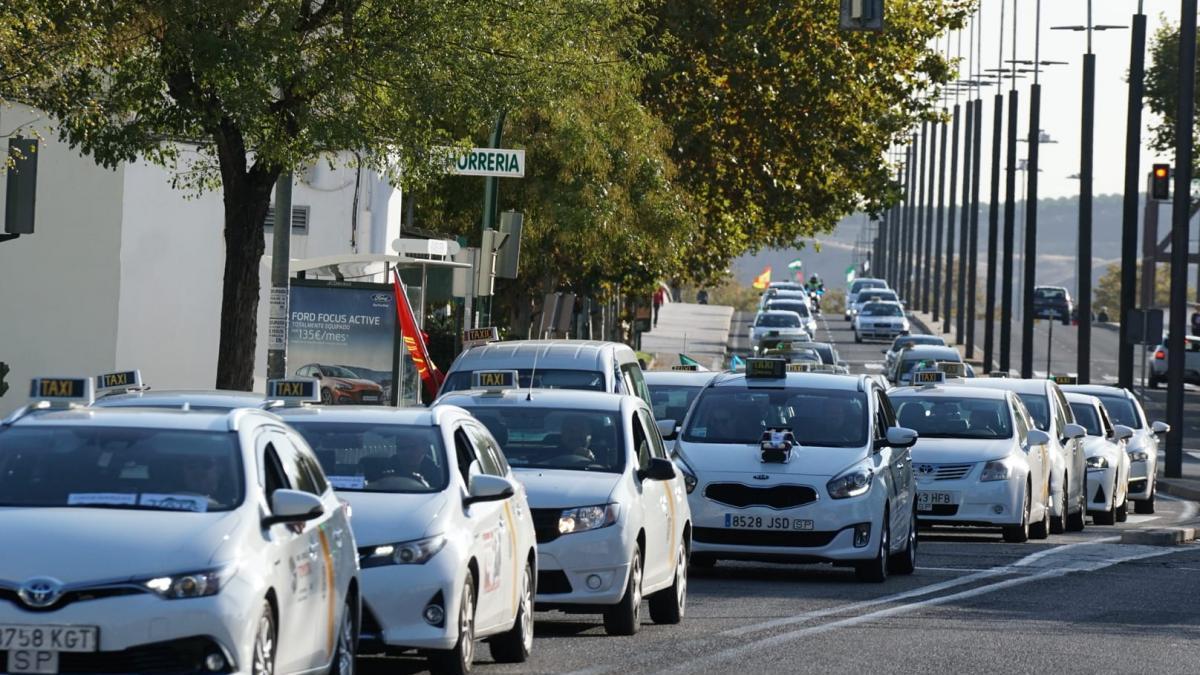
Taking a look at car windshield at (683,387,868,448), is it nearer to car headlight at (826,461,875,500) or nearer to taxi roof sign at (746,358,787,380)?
taxi roof sign at (746,358,787,380)

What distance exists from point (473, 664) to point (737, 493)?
613 centimetres

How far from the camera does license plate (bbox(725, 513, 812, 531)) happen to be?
60.5 feet

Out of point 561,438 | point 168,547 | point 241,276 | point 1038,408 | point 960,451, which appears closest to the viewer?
point 168,547

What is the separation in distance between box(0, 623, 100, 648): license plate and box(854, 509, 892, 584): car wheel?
10.6 meters

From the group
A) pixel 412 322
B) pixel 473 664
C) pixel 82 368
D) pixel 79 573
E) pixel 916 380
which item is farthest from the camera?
pixel 82 368

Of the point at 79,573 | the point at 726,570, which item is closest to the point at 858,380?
the point at 726,570

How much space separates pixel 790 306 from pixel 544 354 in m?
68.0

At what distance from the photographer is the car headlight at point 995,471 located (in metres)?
23.8

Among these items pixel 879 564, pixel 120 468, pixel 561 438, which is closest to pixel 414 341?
pixel 879 564

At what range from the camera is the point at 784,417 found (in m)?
19.8

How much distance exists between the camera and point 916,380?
83.9ft

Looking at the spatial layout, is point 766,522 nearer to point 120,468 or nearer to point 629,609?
point 629,609

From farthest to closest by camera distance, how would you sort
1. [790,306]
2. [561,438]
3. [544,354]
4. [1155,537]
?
[790,306], [1155,537], [544,354], [561,438]

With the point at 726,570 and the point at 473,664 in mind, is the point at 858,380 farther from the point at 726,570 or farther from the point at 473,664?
the point at 473,664
